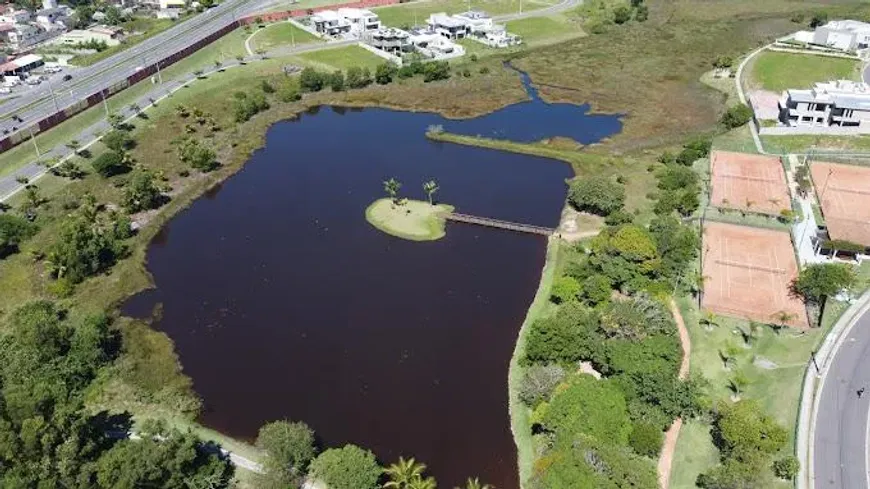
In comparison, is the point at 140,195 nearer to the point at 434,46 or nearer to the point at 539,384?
the point at 539,384

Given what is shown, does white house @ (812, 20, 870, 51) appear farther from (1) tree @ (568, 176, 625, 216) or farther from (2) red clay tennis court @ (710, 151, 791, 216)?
(1) tree @ (568, 176, 625, 216)

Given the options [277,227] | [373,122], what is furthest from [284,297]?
[373,122]

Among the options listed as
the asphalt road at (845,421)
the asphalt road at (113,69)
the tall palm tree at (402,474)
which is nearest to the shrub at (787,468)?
the asphalt road at (845,421)

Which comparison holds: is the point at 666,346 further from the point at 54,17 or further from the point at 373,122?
the point at 54,17

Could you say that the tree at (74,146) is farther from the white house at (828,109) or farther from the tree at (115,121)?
the white house at (828,109)

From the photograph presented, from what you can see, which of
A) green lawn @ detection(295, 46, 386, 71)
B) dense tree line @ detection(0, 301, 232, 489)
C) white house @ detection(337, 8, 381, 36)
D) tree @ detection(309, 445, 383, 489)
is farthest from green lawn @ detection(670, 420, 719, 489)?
white house @ detection(337, 8, 381, 36)

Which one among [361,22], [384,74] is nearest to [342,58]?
[384,74]
